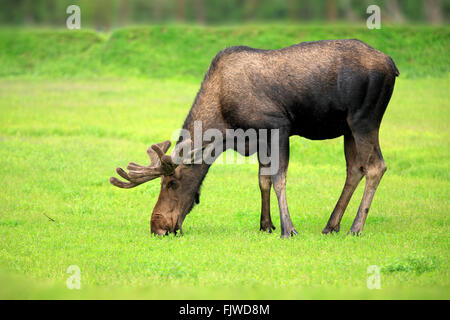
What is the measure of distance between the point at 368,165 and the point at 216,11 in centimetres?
3679

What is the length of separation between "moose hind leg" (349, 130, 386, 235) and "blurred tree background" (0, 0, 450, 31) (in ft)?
93.6

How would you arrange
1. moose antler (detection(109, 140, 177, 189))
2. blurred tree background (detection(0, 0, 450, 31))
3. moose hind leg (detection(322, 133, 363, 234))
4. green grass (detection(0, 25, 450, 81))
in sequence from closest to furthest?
moose antler (detection(109, 140, 177, 189))
moose hind leg (detection(322, 133, 363, 234))
green grass (detection(0, 25, 450, 81))
blurred tree background (detection(0, 0, 450, 31))

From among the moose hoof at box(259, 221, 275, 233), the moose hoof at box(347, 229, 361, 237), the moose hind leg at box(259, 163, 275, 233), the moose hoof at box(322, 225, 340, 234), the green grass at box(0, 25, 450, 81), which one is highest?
the green grass at box(0, 25, 450, 81)

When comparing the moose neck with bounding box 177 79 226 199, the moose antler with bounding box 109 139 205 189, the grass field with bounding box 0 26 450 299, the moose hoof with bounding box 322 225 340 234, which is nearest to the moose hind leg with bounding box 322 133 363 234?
the moose hoof with bounding box 322 225 340 234

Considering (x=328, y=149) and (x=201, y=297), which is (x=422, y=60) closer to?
(x=328, y=149)

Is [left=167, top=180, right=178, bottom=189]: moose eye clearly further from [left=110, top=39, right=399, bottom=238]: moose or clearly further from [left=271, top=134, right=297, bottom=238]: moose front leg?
[left=271, top=134, right=297, bottom=238]: moose front leg

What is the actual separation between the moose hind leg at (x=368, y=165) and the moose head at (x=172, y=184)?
99.2 inches

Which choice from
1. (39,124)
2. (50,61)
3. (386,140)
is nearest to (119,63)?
(50,61)

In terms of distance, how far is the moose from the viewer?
11.2 meters

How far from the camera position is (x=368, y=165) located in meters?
11.4

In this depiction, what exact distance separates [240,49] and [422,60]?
23973 millimetres

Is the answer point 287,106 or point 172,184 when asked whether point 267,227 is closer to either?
point 172,184

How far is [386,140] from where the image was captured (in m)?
20.2

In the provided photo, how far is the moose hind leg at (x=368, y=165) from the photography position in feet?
36.7
